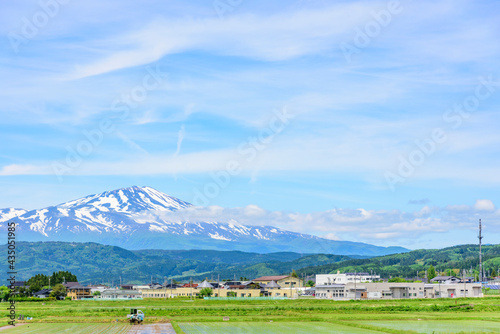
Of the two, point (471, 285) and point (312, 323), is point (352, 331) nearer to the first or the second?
point (312, 323)

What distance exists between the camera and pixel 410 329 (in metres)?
52.2

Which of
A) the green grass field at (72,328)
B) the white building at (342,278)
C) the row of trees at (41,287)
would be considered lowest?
the row of trees at (41,287)

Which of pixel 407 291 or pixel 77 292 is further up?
pixel 407 291

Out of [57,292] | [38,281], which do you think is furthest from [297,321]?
[38,281]

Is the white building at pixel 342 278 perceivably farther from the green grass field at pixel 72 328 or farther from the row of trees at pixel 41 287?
the green grass field at pixel 72 328

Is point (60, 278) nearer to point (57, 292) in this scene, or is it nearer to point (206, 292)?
point (57, 292)

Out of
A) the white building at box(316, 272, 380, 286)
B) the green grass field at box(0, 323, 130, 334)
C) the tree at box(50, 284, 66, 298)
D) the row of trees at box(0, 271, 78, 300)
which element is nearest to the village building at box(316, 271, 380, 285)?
the white building at box(316, 272, 380, 286)

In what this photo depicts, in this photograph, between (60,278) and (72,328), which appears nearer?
(72,328)

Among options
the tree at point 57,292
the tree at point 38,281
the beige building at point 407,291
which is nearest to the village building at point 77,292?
the tree at point 38,281

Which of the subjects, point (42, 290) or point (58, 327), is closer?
point (58, 327)

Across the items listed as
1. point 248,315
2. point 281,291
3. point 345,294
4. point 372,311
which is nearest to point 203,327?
point 248,315

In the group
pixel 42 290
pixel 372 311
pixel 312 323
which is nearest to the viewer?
pixel 312 323

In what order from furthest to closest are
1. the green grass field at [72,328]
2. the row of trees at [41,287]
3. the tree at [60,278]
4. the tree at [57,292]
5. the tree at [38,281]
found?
the tree at [60,278] < the tree at [38,281] < the tree at [57,292] < the row of trees at [41,287] < the green grass field at [72,328]

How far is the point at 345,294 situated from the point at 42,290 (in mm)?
71627
